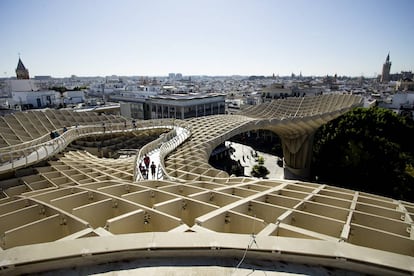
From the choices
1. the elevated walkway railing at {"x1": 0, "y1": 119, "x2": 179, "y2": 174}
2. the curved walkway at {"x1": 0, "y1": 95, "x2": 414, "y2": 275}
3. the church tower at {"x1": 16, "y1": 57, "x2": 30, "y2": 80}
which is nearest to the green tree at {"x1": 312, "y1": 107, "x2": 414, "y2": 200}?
the curved walkway at {"x1": 0, "y1": 95, "x2": 414, "y2": 275}

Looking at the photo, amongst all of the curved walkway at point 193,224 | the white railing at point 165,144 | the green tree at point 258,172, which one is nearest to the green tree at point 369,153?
the green tree at point 258,172

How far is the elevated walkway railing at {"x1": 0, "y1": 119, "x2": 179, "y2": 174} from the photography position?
1762cm

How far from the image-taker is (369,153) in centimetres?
3359

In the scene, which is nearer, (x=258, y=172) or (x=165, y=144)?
(x=165, y=144)

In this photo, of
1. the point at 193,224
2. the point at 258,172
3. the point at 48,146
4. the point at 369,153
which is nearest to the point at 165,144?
the point at 48,146

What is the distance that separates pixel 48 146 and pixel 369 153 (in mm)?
36822

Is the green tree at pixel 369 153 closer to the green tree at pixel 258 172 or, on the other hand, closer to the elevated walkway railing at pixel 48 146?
the green tree at pixel 258 172

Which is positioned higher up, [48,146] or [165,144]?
[48,146]

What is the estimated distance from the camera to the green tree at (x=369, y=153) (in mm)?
31222

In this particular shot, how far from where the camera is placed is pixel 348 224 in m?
8.32

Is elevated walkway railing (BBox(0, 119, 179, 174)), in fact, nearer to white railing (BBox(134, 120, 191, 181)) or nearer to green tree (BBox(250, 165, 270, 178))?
white railing (BBox(134, 120, 191, 181))

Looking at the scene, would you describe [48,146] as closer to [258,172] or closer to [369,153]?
[258,172]

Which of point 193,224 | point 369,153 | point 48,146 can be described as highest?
point 48,146

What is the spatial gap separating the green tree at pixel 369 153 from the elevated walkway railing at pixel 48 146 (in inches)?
990
